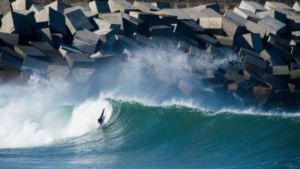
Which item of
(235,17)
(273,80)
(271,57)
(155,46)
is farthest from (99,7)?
(273,80)

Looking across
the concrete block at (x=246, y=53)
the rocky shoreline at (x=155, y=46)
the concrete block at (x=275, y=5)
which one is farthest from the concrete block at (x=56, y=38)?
the concrete block at (x=275, y=5)

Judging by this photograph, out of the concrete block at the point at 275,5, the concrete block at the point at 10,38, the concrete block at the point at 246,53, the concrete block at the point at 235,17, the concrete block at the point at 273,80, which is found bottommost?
the concrete block at the point at 273,80

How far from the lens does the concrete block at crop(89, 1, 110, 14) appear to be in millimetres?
11423

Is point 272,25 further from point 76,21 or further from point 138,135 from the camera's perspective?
point 138,135

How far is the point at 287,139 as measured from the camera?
659 cm

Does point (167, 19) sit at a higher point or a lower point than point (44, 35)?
higher

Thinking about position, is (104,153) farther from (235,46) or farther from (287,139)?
(235,46)

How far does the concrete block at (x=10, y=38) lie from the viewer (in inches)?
320

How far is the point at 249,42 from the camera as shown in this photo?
11328mm

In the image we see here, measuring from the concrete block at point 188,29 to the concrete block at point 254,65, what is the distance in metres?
2.10

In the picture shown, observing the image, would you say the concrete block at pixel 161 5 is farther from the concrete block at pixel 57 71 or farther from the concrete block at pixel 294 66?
the concrete block at pixel 57 71

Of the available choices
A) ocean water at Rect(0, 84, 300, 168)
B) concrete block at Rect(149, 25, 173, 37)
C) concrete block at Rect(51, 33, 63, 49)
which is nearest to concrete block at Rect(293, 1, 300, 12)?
concrete block at Rect(149, 25, 173, 37)

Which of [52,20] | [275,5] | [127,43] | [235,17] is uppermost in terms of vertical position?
[275,5]

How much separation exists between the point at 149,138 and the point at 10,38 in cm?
482
